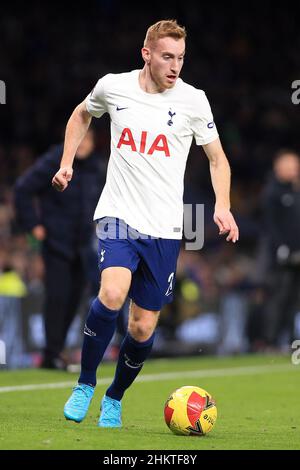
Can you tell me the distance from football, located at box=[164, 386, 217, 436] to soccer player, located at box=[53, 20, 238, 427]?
0.38 metres

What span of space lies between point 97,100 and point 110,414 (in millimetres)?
1889

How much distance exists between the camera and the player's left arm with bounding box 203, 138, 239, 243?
6.62 meters

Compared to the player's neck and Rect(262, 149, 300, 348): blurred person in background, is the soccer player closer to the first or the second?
the player's neck

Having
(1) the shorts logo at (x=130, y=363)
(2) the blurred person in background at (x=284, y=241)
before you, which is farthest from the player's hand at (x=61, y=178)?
(2) the blurred person in background at (x=284, y=241)

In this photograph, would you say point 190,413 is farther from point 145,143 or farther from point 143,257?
point 145,143

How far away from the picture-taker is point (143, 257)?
672 cm

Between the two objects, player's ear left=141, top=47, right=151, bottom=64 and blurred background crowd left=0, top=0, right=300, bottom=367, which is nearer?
player's ear left=141, top=47, right=151, bottom=64

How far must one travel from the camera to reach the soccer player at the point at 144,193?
6.63 meters

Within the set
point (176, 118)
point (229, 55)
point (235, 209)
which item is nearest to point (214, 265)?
point (235, 209)

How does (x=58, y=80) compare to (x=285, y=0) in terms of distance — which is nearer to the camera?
(x=58, y=80)

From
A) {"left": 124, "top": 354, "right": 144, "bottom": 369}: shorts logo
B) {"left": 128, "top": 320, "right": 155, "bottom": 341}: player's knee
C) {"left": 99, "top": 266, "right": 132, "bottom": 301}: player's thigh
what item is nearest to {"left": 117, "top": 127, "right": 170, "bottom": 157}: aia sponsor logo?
{"left": 99, "top": 266, "right": 132, "bottom": 301}: player's thigh

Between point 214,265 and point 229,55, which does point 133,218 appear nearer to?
point 214,265

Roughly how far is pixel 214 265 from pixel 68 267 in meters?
8.14

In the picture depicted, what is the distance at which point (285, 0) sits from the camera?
25.6 metres
